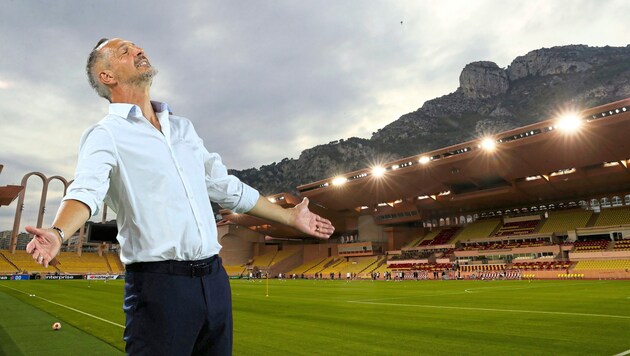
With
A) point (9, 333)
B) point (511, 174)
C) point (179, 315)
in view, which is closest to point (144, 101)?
point (179, 315)

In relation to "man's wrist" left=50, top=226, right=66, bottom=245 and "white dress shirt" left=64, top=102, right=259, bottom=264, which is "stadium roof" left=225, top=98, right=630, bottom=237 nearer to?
"white dress shirt" left=64, top=102, right=259, bottom=264

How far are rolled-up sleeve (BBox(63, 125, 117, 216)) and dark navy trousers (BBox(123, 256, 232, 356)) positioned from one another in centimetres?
44

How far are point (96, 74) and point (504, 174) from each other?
53.2 metres


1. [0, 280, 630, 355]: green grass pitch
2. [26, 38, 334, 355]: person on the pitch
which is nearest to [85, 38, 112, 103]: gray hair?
[26, 38, 334, 355]: person on the pitch

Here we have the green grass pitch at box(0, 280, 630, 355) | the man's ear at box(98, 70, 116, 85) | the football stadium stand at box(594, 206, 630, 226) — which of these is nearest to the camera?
the man's ear at box(98, 70, 116, 85)

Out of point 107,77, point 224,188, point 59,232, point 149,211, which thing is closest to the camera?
point 59,232

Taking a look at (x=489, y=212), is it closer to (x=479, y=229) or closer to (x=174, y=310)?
(x=479, y=229)

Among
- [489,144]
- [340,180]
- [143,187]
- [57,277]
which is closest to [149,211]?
[143,187]

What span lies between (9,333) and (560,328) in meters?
14.9

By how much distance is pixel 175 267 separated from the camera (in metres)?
2.06

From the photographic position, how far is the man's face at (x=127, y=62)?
2338 mm

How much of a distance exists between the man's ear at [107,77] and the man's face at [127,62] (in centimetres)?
2

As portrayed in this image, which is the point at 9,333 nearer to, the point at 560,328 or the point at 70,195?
the point at 70,195

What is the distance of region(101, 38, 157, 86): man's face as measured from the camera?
7.67 ft
